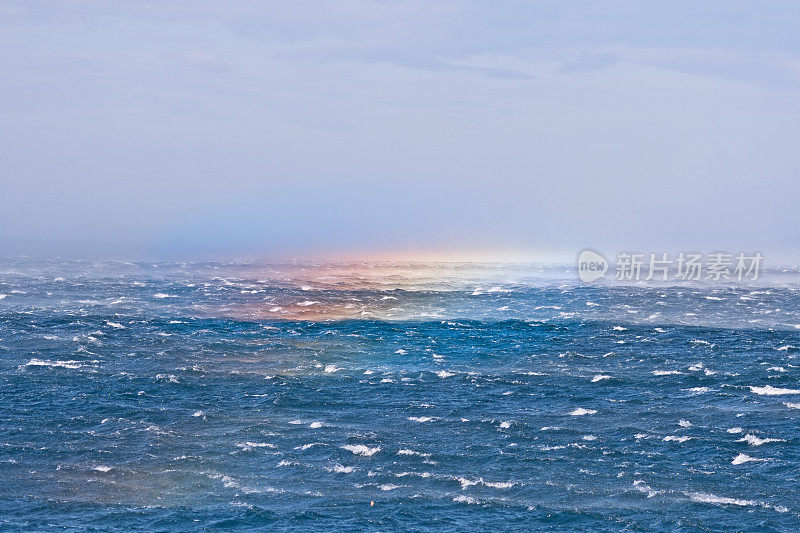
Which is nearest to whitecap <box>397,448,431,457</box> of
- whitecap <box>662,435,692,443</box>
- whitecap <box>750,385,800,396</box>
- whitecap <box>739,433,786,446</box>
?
whitecap <box>662,435,692,443</box>

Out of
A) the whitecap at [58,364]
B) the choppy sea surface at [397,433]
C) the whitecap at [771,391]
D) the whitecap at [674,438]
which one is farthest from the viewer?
the whitecap at [58,364]

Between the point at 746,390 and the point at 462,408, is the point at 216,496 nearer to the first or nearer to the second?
the point at 462,408

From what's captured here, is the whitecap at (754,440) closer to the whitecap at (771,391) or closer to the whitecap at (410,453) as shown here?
the whitecap at (771,391)

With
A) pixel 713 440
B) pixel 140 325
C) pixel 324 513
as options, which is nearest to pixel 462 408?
pixel 713 440

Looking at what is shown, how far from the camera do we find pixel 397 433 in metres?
99.6

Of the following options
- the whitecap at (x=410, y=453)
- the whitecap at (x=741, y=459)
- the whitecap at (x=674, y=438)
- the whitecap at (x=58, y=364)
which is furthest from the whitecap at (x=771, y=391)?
the whitecap at (x=58, y=364)

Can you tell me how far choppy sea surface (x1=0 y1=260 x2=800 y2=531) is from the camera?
76.2 meters

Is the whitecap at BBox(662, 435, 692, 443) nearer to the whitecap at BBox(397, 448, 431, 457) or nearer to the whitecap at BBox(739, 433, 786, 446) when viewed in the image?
the whitecap at BBox(739, 433, 786, 446)

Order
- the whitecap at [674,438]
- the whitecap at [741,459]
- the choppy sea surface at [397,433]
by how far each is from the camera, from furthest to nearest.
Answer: the whitecap at [674,438] < the whitecap at [741,459] < the choppy sea surface at [397,433]

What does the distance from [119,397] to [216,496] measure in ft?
144

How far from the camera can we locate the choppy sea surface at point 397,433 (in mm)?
76188

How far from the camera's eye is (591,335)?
17275 cm

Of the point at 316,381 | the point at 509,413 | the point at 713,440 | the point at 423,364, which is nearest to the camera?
the point at 713,440

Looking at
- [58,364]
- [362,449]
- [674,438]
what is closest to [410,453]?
[362,449]
